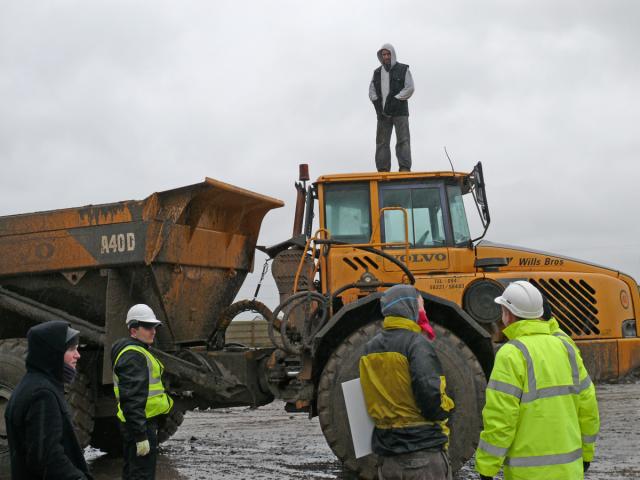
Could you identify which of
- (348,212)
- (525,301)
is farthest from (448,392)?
(525,301)

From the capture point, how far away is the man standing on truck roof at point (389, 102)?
26.1 feet

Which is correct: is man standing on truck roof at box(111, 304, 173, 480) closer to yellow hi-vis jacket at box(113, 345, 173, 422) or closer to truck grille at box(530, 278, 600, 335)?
yellow hi-vis jacket at box(113, 345, 173, 422)

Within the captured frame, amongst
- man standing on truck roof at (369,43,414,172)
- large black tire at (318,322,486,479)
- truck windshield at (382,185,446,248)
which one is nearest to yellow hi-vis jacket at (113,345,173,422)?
large black tire at (318,322,486,479)

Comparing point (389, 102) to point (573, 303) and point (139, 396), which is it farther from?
point (139, 396)

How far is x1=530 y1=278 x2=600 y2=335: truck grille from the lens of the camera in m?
6.72

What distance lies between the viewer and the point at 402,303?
12.8ft

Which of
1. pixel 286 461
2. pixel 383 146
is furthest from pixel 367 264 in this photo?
pixel 286 461

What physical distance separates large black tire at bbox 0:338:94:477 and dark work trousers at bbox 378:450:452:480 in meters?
4.30

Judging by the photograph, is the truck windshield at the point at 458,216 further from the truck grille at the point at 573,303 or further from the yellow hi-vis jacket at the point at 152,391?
the yellow hi-vis jacket at the point at 152,391

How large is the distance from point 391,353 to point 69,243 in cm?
480

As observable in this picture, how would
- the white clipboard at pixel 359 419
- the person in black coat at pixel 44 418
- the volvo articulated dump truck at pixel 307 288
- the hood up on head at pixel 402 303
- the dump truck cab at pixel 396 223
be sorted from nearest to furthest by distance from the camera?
the person in black coat at pixel 44 418, the hood up on head at pixel 402 303, the white clipboard at pixel 359 419, the volvo articulated dump truck at pixel 307 288, the dump truck cab at pixel 396 223

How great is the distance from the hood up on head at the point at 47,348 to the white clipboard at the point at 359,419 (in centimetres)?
150

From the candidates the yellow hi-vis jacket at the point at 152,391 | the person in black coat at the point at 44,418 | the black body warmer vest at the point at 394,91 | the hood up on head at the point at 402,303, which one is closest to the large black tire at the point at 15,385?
the yellow hi-vis jacket at the point at 152,391

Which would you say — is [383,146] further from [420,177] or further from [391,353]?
[391,353]
